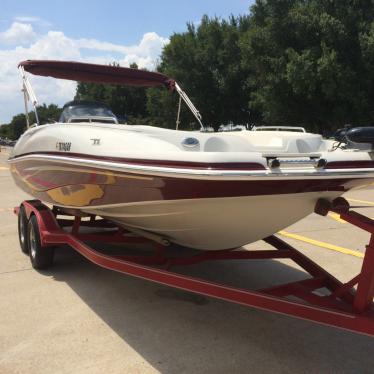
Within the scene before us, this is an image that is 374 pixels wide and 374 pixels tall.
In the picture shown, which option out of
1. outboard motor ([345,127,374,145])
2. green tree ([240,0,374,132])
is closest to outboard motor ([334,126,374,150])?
outboard motor ([345,127,374,145])

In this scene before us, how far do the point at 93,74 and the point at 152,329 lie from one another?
144 inches

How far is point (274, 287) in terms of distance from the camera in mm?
3398

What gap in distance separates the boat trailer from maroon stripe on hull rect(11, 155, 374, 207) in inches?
11.9

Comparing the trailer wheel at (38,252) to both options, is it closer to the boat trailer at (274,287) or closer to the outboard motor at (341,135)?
the boat trailer at (274,287)

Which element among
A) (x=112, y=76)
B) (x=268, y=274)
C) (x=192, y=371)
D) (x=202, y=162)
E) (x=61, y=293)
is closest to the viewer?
(x=202, y=162)

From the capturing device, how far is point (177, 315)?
3846 millimetres

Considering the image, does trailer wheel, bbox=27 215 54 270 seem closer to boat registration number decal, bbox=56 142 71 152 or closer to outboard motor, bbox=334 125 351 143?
boat registration number decal, bbox=56 142 71 152

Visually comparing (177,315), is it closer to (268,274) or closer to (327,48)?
(268,274)

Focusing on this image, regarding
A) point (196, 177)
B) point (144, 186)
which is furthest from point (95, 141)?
point (196, 177)

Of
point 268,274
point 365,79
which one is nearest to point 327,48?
point 365,79

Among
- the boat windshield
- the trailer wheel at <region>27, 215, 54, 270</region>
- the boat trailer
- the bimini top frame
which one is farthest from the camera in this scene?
the bimini top frame

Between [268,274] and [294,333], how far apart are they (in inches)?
53.6

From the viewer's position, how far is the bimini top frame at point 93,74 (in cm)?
591

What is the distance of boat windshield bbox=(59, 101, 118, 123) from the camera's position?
5160 millimetres
